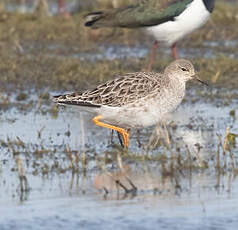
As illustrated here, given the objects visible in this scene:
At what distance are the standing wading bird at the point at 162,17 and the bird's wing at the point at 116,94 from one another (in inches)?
154

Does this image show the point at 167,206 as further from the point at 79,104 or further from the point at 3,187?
the point at 79,104

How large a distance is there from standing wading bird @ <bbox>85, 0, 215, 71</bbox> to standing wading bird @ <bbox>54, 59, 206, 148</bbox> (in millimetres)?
3812

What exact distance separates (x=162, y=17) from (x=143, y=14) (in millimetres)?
317

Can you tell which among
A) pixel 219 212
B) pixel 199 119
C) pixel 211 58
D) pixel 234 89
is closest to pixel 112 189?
pixel 219 212

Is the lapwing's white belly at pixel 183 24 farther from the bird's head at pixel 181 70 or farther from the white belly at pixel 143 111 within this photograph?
the white belly at pixel 143 111

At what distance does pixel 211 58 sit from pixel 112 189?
6.88 m

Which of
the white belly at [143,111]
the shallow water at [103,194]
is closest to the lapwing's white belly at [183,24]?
the shallow water at [103,194]

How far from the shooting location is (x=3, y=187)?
6.75 meters

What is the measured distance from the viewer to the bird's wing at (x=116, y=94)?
8000 mm

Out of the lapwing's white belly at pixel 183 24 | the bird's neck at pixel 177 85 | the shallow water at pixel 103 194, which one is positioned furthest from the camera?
the lapwing's white belly at pixel 183 24

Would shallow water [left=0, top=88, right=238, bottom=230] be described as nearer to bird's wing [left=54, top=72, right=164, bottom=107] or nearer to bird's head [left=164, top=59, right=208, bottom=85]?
bird's wing [left=54, top=72, right=164, bottom=107]

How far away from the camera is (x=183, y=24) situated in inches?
470

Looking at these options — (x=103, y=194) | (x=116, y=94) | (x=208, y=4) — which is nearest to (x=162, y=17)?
(x=208, y=4)

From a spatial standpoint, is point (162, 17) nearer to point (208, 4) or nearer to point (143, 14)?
point (143, 14)
